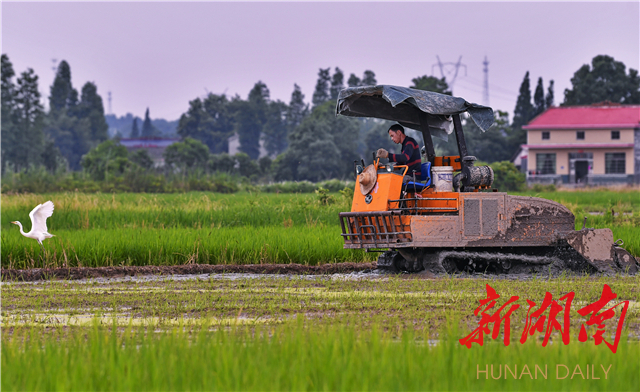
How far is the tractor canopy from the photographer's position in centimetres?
962

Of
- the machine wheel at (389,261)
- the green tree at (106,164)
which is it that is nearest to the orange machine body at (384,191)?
the machine wheel at (389,261)

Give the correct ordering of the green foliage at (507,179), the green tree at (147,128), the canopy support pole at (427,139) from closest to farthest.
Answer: the canopy support pole at (427,139), the green foliage at (507,179), the green tree at (147,128)

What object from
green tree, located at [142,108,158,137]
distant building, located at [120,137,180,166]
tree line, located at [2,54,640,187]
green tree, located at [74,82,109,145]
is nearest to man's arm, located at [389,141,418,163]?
tree line, located at [2,54,640,187]

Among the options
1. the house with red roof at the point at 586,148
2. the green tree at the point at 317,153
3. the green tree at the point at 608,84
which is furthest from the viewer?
the green tree at the point at 608,84

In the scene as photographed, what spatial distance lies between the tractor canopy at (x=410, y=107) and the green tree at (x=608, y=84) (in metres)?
60.0

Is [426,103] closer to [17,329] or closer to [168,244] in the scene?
[168,244]

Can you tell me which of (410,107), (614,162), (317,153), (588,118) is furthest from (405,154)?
(588,118)

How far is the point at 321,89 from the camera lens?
265ft

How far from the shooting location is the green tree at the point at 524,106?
2672 inches

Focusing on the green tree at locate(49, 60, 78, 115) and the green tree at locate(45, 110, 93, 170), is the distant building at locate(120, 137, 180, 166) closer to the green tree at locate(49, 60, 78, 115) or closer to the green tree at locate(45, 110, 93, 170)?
the green tree at locate(49, 60, 78, 115)

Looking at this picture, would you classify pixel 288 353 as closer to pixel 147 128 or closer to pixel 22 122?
pixel 22 122

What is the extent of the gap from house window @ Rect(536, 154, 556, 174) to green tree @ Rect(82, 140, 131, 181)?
29351 mm

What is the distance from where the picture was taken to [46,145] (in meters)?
64.6

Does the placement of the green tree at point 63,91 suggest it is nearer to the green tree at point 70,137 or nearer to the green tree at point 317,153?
the green tree at point 70,137
